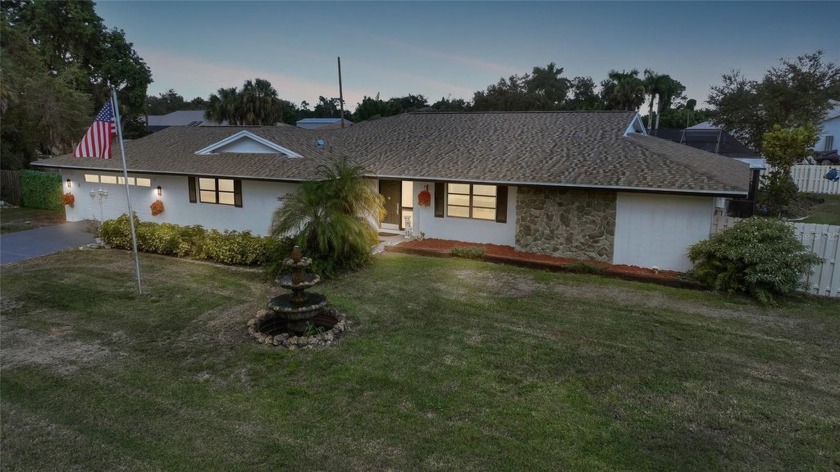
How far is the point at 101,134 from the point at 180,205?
807 centimetres

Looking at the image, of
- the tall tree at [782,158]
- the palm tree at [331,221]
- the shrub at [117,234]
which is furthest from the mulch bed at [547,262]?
the tall tree at [782,158]

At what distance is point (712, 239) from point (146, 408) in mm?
11326

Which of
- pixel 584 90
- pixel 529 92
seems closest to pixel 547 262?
pixel 529 92

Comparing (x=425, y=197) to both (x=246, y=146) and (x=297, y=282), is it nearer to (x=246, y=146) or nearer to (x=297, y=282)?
(x=246, y=146)

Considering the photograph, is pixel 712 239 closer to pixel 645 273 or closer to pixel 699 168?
pixel 645 273

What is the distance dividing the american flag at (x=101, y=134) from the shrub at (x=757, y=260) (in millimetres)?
13054

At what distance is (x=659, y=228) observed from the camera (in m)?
11.9

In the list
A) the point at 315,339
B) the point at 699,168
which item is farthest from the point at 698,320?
the point at 315,339

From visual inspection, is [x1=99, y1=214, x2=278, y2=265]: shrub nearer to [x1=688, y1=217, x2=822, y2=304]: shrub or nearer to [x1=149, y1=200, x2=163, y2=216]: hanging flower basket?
[x1=149, y1=200, x2=163, y2=216]: hanging flower basket

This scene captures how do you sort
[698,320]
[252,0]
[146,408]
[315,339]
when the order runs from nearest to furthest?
[146,408] < [315,339] < [698,320] < [252,0]

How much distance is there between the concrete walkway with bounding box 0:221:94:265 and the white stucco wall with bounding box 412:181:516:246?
37.0 feet

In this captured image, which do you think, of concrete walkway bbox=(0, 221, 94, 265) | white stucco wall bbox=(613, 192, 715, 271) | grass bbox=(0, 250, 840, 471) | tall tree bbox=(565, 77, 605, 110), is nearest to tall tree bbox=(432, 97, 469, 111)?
tall tree bbox=(565, 77, 605, 110)

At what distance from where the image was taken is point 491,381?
6.57 m

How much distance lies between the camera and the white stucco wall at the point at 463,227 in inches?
560
